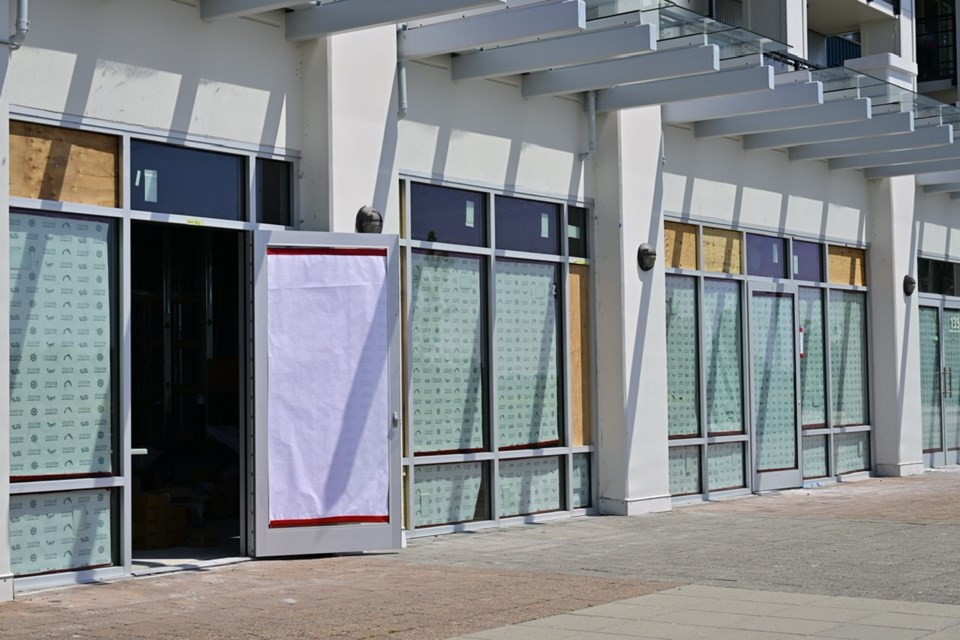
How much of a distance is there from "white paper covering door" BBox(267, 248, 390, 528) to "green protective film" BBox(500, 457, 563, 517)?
7.20ft

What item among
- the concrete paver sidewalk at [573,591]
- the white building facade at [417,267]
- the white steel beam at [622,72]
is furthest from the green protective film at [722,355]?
the white steel beam at [622,72]

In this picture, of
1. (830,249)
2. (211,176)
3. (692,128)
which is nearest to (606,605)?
(211,176)

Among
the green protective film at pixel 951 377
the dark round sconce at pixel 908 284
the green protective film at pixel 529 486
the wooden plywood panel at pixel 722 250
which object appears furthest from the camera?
the green protective film at pixel 951 377

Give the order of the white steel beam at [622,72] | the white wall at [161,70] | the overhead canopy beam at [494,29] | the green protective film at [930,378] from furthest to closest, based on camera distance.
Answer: the green protective film at [930,378]
the white steel beam at [622,72]
the overhead canopy beam at [494,29]
the white wall at [161,70]

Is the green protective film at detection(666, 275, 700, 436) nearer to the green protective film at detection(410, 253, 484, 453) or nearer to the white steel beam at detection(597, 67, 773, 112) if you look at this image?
the white steel beam at detection(597, 67, 773, 112)

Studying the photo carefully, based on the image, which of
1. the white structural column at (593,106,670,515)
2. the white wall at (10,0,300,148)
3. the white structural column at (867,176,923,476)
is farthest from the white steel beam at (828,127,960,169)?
the white wall at (10,0,300,148)

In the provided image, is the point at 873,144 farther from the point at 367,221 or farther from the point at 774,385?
the point at 367,221

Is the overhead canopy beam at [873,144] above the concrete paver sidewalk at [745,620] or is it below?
above

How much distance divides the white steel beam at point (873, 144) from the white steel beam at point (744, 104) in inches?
Answer: 72.7

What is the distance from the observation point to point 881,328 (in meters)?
17.5

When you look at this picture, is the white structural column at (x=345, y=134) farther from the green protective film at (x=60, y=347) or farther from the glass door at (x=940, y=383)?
the glass door at (x=940, y=383)

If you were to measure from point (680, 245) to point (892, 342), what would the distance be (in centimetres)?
467

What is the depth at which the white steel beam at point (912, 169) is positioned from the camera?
16.8 m

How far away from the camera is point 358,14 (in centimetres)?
976
